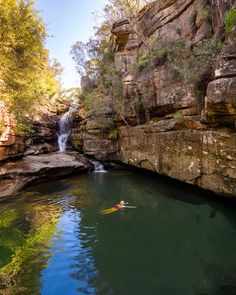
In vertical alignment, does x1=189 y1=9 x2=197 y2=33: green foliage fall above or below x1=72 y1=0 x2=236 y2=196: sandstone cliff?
above

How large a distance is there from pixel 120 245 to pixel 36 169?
980cm

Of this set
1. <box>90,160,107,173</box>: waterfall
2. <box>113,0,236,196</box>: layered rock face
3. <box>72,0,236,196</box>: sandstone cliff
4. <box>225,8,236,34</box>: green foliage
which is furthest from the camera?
<box>90,160,107,173</box>: waterfall

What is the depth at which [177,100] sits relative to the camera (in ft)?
40.5

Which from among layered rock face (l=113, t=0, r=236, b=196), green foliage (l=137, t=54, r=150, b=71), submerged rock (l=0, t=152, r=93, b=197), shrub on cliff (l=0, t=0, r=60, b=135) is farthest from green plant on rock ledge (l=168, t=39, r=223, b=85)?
submerged rock (l=0, t=152, r=93, b=197)

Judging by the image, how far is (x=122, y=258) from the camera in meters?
6.18

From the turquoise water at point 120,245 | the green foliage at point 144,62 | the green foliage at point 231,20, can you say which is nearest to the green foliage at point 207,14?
the green foliage at point 231,20

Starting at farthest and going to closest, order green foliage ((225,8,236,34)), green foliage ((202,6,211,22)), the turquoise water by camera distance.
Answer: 1. green foliage ((202,6,211,22))
2. green foliage ((225,8,236,34))
3. the turquoise water

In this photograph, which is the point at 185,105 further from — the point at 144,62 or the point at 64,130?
the point at 64,130

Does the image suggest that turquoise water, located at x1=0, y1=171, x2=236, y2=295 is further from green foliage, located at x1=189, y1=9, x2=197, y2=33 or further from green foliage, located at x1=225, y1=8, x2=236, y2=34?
green foliage, located at x1=189, y1=9, x2=197, y2=33

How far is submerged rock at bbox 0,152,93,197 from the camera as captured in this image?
1325 centimetres

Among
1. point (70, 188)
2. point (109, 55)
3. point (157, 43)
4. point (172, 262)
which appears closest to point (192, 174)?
point (172, 262)

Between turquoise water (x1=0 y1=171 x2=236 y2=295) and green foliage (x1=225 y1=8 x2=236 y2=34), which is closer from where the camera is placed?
turquoise water (x1=0 y1=171 x2=236 y2=295)

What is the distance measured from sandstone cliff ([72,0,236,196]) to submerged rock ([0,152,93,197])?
1875mm

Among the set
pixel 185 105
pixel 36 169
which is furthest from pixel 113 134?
pixel 185 105
